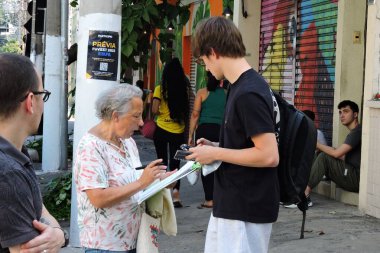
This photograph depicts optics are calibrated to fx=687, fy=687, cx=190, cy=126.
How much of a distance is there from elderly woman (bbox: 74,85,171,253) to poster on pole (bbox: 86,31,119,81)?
2.47 meters

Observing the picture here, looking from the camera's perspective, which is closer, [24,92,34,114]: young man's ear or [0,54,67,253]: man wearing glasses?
[0,54,67,253]: man wearing glasses

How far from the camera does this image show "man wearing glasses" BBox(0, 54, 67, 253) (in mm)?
2111

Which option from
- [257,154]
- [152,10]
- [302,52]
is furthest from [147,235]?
[302,52]

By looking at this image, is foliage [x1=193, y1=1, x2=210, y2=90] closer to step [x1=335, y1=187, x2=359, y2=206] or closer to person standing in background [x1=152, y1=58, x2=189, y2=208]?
person standing in background [x1=152, y1=58, x2=189, y2=208]

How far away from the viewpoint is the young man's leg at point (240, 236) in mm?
3459

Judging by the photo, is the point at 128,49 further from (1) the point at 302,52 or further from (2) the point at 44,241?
(2) the point at 44,241

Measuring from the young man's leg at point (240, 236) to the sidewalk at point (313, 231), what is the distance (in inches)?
116

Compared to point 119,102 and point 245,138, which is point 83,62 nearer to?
point 119,102

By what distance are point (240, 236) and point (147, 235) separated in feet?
1.92

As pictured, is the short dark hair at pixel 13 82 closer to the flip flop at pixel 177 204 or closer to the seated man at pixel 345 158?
the seated man at pixel 345 158

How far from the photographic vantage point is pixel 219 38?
3.53 meters

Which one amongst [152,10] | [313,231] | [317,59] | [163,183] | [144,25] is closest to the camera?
[163,183]

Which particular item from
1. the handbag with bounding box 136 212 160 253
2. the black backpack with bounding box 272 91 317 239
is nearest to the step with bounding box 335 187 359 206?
the black backpack with bounding box 272 91 317 239

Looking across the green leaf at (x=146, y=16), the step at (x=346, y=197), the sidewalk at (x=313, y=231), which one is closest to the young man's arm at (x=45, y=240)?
the sidewalk at (x=313, y=231)
